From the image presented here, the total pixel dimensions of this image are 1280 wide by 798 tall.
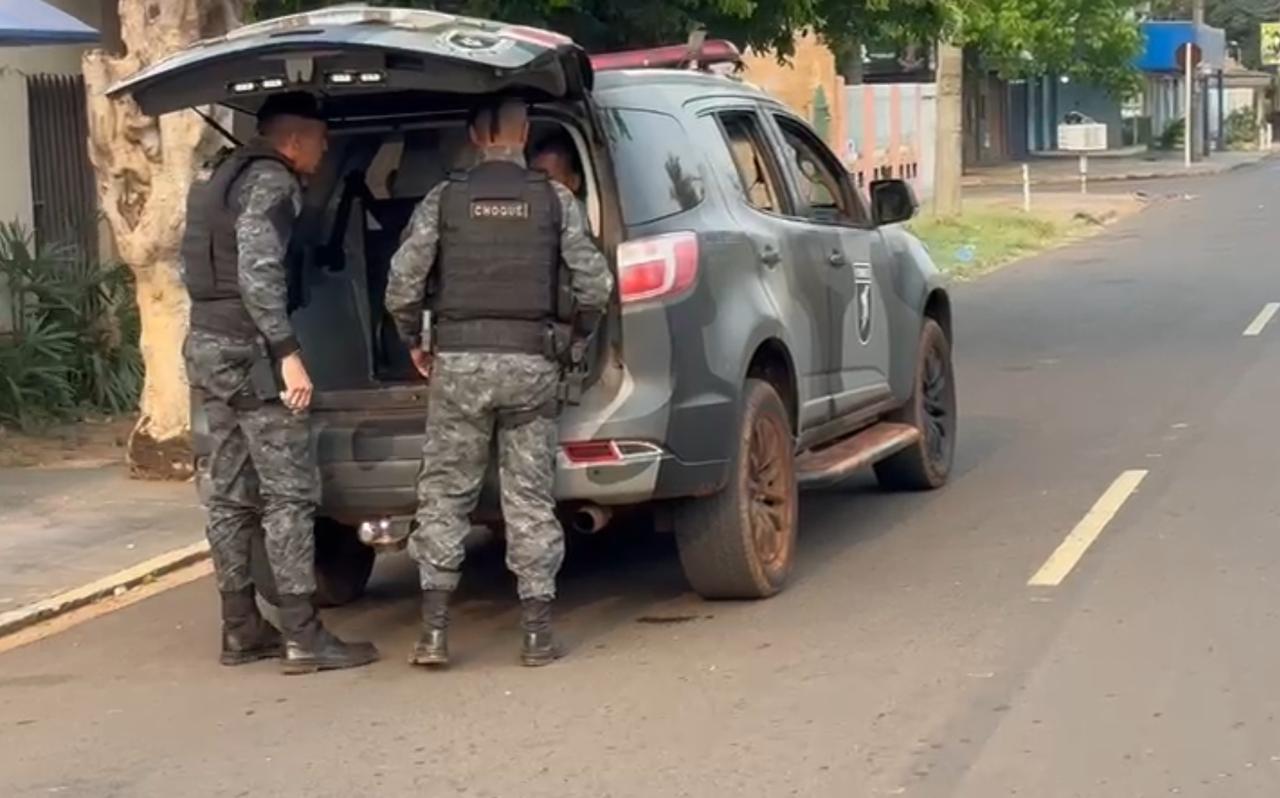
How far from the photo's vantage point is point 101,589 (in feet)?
30.2

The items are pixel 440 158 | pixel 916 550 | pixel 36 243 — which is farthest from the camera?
pixel 36 243

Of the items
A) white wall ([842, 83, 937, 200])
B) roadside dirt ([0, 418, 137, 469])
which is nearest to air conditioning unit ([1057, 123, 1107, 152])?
white wall ([842, 83, 937, 200])

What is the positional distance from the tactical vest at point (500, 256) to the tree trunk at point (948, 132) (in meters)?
25.0

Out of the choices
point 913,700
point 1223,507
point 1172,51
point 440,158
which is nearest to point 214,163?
point 440,158

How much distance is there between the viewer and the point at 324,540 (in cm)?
870

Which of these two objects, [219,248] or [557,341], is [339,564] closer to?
[219,248]

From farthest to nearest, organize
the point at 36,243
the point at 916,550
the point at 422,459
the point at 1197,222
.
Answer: the point at 1197,222
the point at 36,243
the point at 916,550
the point at 422,459

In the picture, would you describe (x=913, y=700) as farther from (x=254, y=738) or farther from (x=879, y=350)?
(x=879, y=350)

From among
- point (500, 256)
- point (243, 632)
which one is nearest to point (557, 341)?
point (500, 256)

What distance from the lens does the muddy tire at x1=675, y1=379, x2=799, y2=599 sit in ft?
26.1

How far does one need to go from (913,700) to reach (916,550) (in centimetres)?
246

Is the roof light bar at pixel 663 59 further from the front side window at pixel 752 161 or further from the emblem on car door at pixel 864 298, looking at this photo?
the emblem on car door at pixel 864 298

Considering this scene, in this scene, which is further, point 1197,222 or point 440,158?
point 1197,222

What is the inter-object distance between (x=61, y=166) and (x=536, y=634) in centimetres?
876
